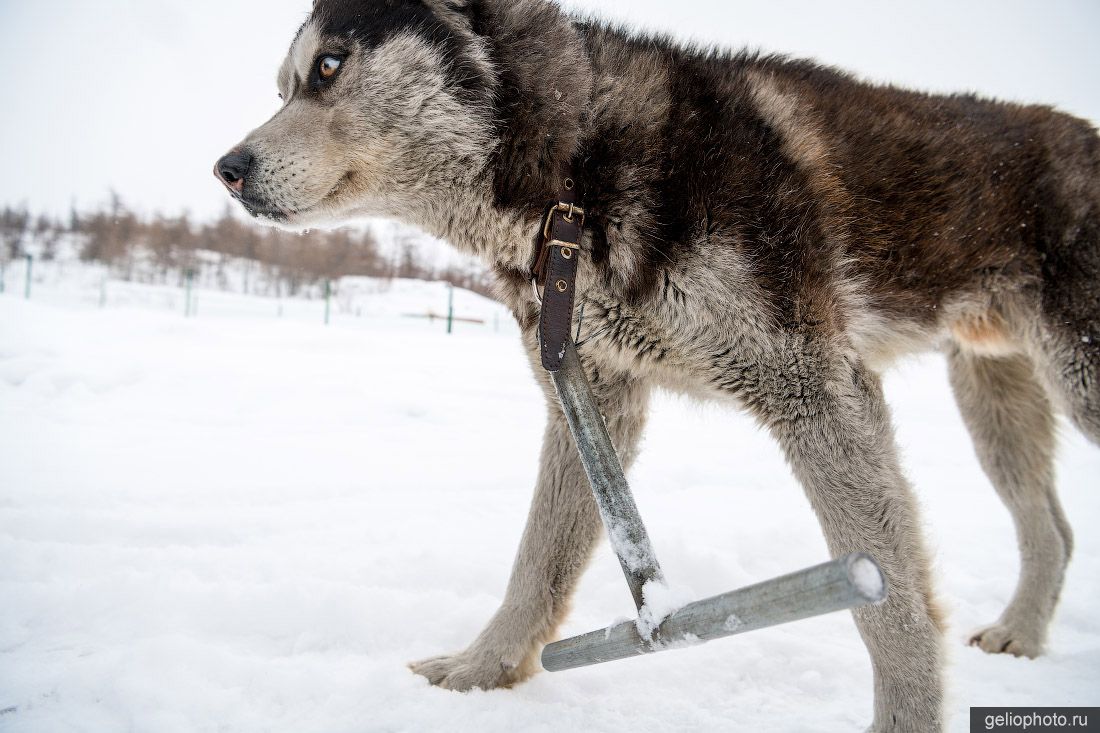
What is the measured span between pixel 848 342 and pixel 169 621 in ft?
8.71

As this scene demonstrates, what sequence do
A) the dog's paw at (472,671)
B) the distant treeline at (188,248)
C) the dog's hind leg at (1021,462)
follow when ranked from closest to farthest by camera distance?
the dog's paw at (472,671), the dog's hind leg at (1021,462), the distant treeline at (188,248)

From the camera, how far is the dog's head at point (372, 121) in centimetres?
214

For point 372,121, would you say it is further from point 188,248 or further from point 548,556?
point 188,248

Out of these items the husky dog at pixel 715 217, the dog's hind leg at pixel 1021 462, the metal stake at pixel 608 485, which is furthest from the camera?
the dog's hind leg at pixel 1021 462

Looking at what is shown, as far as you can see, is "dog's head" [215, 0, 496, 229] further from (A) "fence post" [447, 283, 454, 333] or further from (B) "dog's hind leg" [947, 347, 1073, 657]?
(A) "fence post" [447, 283, 454, 333]

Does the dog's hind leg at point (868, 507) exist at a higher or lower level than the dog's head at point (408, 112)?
lower

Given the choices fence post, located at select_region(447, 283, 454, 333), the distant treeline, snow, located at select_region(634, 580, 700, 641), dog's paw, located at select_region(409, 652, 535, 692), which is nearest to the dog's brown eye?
snow, located at select_region(634, 580, 700, 641)

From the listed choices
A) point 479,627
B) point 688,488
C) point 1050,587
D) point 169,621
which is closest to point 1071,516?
point 1050,587

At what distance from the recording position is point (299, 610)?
7.98ft

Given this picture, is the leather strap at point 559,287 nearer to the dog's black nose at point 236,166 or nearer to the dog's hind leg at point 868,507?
the dog's hind leg at point 868,507

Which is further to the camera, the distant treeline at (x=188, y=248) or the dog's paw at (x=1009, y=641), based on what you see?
the distant treeline at (x=188, y=248)

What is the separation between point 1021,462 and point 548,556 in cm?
281

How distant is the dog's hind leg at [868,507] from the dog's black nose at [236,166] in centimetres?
192

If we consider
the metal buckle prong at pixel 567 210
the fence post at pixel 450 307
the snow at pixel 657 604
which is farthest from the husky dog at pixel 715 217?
the fence post at pixel 450 307
